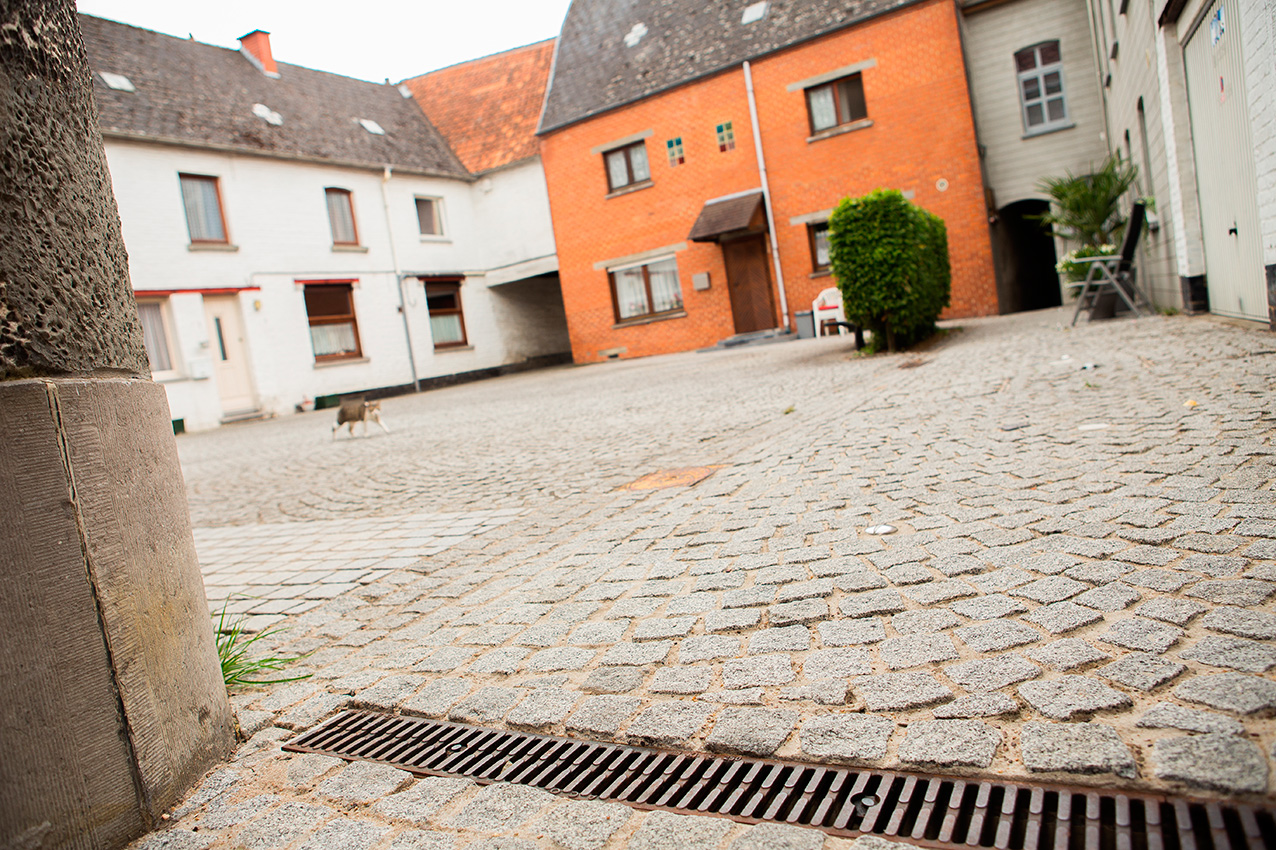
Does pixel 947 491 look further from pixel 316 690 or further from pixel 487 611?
pixel 316 690

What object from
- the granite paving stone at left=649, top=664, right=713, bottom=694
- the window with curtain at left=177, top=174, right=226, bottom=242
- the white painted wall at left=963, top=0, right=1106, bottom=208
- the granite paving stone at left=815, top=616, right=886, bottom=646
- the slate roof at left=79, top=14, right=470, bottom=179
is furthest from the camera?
the window with curtain at left=177, top=174, right=226, bottom=242

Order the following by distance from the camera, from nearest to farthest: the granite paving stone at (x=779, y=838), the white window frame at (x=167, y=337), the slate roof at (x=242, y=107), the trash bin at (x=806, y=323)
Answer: the granite paving stone at (x=779, y=838) < the white window frame at (x=167, y=337) < the slate roof at (x=242, y=107) < the trash bin at (x=806, y=323)

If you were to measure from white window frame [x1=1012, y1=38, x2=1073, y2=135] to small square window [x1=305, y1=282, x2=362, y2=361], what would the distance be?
→ 1686 centimetres

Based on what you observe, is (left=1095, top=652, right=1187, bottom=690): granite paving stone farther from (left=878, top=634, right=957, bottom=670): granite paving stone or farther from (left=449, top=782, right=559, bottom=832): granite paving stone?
(left=449, top=782, right=559, bottom=832): granite paving stone

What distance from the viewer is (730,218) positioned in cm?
1883

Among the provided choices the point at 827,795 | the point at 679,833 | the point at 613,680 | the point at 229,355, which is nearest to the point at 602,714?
the point at 613,680

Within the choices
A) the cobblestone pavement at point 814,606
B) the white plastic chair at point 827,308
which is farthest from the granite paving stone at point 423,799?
the white plastic chair at point 827,308

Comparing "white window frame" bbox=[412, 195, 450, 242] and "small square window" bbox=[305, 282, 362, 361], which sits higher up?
"white window frame" bbox=[412, 195, 450, 242]

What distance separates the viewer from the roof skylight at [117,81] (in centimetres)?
1741

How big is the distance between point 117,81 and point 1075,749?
21848 mm

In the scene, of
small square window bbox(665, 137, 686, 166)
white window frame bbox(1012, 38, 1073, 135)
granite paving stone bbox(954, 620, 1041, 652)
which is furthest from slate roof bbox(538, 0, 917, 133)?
granite paving stone bbox(954, 620, 1041, 652)

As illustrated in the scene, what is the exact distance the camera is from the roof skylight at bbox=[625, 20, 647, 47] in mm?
21328

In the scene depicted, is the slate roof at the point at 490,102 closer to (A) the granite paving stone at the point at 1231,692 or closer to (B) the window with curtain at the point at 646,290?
(B) the window with curtain at the point at 646,290

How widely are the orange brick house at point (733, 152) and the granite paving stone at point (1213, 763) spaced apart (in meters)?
16.3
